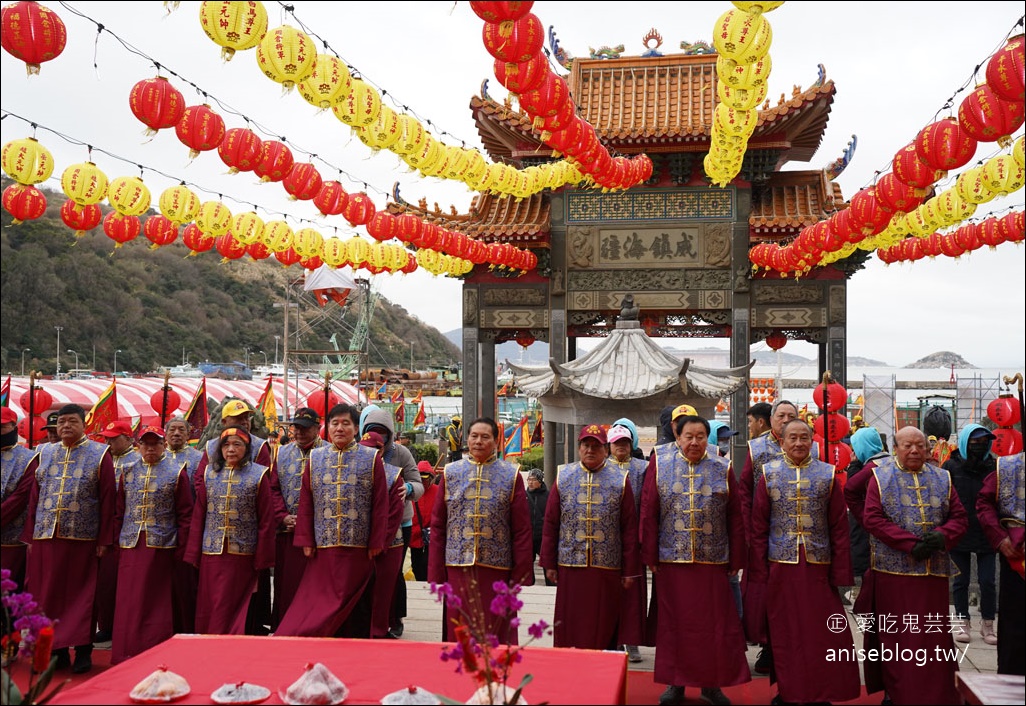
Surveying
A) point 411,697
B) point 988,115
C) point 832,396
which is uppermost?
point 988,115

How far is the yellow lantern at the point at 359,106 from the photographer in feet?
21.5

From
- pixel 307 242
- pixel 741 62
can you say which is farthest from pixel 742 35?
pixel 307 242

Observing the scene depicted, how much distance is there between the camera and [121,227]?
9312 mm

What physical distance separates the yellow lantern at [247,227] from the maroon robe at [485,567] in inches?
225

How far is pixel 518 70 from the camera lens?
222 inches

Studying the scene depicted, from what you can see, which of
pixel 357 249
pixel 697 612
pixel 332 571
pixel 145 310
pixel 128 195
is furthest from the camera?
pixel 145 310

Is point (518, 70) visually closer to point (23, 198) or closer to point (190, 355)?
point (23, 198)

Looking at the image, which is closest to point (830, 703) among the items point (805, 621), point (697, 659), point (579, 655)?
point (805, 621)

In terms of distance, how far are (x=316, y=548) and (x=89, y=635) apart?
1398 millimetres

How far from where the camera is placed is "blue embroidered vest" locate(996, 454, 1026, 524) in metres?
4.25

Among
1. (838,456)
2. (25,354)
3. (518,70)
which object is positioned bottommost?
(838,456)

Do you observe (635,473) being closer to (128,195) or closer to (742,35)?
(742,35)

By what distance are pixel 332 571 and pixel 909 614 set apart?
3126 mm

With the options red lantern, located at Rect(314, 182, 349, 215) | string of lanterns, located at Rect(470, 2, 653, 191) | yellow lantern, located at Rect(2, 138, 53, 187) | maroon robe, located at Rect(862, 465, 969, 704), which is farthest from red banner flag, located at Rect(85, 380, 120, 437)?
maroon robe, located at Rect(862, 465, 969, 704)
